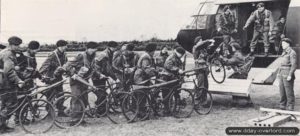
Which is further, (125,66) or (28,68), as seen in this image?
(125,66)

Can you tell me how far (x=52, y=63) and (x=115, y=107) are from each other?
2098mm

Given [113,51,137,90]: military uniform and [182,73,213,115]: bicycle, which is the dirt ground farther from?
[113,51,137,90]: military uniform

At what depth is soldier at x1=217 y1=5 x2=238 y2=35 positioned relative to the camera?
13.2m

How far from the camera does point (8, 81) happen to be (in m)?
8.41

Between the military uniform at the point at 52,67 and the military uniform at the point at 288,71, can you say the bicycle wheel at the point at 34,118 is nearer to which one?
the military uniform at the point at 52,67

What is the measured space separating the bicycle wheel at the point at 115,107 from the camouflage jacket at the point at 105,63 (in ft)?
2.53

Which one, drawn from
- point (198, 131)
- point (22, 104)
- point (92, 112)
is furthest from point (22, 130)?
point (198, 131)

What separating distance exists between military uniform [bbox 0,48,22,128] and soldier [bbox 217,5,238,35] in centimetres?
740

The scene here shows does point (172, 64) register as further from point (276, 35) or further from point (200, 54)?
point (276, 35)

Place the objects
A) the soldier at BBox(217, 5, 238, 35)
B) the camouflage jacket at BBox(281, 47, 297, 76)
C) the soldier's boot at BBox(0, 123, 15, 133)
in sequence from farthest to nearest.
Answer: the soldier at BBox(217, 5, 238, 35) → the camouflage jacket at BBox(281, 47, 297, 76) → the soldier's boot at BBox(0, 123, 15, 133)

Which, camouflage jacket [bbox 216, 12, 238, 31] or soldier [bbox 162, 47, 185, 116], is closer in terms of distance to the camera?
soldier [bbox 162, 47, 185, 116]

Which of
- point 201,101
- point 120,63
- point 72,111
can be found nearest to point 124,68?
Result: point 120,63

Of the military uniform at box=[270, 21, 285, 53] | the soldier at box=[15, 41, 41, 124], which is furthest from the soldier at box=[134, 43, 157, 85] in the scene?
the military uniform at box=[270, 21, 285, 53]

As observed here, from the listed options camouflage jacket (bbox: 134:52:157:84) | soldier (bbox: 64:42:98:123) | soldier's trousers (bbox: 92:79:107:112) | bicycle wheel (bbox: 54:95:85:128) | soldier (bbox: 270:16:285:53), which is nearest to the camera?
bicycle wheel (bbox: 54:95:85:128)
